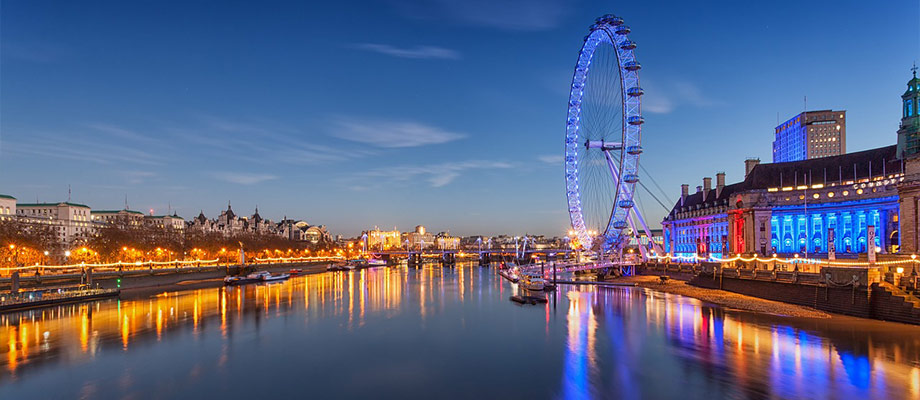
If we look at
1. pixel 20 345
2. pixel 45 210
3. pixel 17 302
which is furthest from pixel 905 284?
pixel 45 210

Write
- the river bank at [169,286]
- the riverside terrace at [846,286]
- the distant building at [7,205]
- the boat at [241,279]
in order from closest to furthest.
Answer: the riverside terrace at [846,286]
the river bank at [169,286]
the boat at [241,279]
the distant building at [7,205]

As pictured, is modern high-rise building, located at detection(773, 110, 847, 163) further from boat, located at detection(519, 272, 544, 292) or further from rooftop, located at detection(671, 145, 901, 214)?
boat, located at detection(519, 272, 544, 292)

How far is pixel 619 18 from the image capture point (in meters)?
63.7

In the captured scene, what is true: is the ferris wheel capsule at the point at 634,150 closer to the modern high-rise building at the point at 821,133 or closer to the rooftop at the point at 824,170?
the rooftop at the point at 824,170

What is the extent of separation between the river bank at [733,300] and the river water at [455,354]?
6.37ft

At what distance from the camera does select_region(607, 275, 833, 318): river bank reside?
37.3m

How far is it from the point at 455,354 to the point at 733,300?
2854 centimetres

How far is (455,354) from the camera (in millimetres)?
29625

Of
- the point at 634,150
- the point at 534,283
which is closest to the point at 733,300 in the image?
the point at 534,283

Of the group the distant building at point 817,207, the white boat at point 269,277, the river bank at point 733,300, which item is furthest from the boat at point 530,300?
the white boat at point 269,277

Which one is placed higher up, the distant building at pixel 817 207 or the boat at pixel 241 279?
the distant building at pixel 817 207

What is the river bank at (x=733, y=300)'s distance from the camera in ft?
123

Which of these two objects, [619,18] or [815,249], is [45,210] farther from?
[815,249]

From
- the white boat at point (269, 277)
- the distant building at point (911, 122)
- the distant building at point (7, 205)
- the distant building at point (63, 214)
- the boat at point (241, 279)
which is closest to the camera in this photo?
the distant building at point (911, 122)
